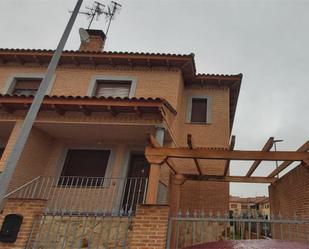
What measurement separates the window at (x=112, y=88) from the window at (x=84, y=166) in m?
2.60

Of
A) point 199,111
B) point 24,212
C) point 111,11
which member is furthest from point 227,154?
point 111,11

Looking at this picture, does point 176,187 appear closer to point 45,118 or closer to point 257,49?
point 45,118

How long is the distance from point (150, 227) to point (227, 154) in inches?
80.3

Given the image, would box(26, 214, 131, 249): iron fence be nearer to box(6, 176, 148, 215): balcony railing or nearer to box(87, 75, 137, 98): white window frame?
box(6, 176, 148, 215): balcony railing

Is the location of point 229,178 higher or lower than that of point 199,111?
lower

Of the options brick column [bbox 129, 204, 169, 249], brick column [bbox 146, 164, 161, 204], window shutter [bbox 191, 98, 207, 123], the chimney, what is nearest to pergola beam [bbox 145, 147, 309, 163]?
brick column [bbox 146, 164, 161, 204]

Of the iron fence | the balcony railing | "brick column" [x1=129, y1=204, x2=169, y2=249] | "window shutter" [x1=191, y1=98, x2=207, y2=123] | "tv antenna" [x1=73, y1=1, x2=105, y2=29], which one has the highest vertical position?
"tv antenna" [x1=73, y1=1, x2=105, y2=29]

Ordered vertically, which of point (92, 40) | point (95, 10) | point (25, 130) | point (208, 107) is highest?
point (95, 10)

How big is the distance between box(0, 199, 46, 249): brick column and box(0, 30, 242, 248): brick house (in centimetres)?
4

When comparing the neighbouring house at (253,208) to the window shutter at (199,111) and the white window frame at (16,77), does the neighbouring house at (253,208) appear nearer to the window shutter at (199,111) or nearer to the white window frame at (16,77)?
the window shutter at (199,111)

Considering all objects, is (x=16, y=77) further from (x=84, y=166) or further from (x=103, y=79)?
(x=84, y=166)

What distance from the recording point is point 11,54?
9.62m

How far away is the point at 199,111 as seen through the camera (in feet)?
31.3

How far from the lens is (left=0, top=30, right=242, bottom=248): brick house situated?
21.1ft
